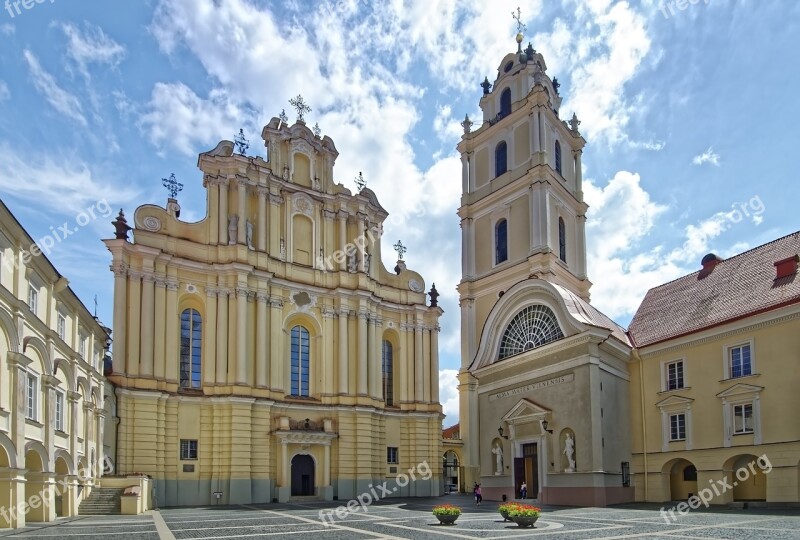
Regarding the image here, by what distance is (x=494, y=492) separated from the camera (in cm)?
3353

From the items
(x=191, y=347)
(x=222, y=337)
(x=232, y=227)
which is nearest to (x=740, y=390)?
(x=222, y=337)

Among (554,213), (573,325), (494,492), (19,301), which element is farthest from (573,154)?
(19,301)

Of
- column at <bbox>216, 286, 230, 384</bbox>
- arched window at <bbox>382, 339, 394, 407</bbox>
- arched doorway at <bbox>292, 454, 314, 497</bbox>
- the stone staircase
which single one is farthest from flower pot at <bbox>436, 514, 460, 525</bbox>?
arched window at <bbox>382, 339, 394, 407</bbox>

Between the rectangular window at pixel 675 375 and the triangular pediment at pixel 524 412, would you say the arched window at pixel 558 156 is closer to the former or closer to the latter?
the rectangular window at pixel 675 375

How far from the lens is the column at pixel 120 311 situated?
3325 centimetres

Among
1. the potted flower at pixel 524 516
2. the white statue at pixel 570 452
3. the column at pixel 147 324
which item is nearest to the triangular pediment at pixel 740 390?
the white statue at pixel 570 452

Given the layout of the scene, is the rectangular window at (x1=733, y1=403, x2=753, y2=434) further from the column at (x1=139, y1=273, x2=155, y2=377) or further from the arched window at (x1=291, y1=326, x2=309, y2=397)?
the column at (x1=139, y1=273, x2=155, y2=377)

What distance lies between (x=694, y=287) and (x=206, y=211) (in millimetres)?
26235

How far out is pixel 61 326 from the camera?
2438 centimetres

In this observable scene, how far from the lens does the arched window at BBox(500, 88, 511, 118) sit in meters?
48.8

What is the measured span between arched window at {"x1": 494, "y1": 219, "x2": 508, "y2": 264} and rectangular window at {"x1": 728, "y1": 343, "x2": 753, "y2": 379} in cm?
1967

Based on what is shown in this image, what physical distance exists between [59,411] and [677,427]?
24.7 metres

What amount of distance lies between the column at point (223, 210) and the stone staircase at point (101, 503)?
14.6m

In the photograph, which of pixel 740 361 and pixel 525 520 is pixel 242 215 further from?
pixel 740 361
